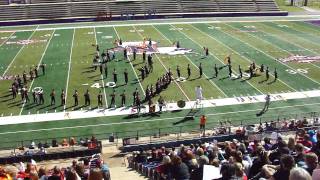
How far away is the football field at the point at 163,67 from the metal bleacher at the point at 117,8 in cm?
571

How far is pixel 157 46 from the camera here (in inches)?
1757

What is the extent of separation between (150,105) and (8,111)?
8619mm

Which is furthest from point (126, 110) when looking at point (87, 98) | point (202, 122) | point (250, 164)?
point (250, 164)

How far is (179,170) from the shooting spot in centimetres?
1002

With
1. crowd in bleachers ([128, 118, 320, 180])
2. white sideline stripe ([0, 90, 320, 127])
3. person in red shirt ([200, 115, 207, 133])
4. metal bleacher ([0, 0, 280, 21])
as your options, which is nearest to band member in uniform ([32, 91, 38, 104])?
white sideline stripe ([0, 90, 320, 127])

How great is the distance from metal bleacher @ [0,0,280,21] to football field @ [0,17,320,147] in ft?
18.7

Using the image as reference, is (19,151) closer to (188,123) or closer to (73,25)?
(188,123)

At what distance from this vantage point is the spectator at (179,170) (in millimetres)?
9969

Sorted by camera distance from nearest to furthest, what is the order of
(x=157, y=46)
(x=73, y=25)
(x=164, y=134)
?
(x=164, y=134)
(x=157, y=46)
(x=73, y=25)

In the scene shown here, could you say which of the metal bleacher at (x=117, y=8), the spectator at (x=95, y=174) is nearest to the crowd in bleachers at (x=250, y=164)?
the spectator at (x=95, y=174)

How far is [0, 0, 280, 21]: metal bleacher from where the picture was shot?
63.3m

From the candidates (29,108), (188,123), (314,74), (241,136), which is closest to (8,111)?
(29,108)

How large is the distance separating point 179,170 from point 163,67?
2746 centimetres

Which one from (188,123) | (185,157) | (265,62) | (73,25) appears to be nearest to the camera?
(185,157)
